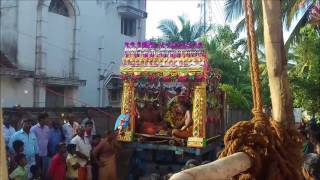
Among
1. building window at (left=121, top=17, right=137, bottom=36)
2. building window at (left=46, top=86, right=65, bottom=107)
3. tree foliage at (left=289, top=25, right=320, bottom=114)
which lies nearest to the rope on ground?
tree foliage at (left=289, top=25, right=320, bottom=114)

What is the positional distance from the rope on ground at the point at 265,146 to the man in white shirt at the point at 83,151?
568cm

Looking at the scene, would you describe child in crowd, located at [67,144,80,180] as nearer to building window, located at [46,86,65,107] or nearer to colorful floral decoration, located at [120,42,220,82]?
colorful floral decoration, located at [120,42,220,82]

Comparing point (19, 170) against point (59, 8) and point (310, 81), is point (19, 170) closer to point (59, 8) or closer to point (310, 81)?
point (310, 81)

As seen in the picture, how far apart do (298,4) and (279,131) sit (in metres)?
10.2

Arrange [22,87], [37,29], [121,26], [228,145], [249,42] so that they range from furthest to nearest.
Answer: [121,26], [37,29], [22,87], [249,42], [228,145]

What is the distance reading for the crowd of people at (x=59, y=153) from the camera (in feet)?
22.9

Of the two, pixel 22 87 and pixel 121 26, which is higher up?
pixel 121 26

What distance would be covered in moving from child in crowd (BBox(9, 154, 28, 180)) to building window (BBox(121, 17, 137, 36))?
17315mm

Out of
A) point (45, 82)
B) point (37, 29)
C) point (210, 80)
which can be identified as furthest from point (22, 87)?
point (210, 80)

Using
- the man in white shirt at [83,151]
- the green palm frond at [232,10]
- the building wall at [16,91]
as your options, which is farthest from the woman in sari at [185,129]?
the building wall at [16,91]

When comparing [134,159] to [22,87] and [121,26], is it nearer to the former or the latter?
[22,87]

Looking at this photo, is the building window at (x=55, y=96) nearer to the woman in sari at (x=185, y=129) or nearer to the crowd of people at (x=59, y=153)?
the crowd of people at (x=59, y=153)

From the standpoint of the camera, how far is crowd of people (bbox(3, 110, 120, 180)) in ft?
22.9

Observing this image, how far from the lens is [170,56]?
8789mm
